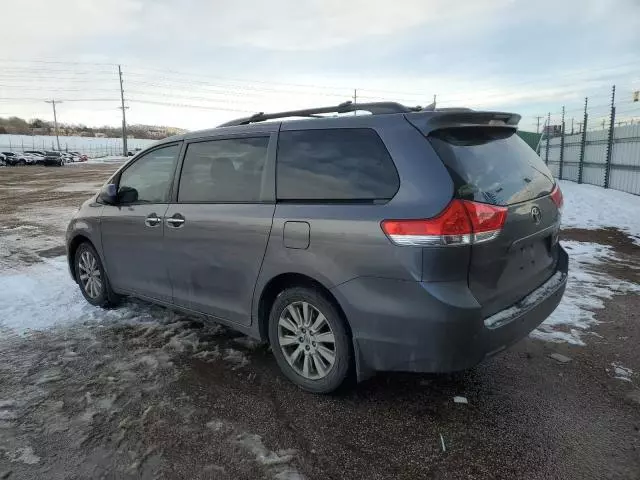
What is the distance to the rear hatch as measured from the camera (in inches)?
107

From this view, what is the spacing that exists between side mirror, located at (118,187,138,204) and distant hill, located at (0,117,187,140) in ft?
330

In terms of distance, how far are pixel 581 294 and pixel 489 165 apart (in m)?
3.17

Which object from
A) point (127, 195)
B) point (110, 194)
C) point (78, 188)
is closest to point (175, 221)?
point (127, 195)

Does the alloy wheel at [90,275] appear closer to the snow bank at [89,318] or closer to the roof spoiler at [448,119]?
the snow bank at [89,318]

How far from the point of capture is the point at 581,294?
530cm

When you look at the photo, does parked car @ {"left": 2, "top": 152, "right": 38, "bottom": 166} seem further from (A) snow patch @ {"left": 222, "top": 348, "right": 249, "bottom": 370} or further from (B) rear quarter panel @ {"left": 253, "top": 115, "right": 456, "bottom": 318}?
(B) rear quarter panel @ {"left": 253, "top": 115, "right": 456, "bottom": 318}

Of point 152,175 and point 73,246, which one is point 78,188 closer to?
point 73,246

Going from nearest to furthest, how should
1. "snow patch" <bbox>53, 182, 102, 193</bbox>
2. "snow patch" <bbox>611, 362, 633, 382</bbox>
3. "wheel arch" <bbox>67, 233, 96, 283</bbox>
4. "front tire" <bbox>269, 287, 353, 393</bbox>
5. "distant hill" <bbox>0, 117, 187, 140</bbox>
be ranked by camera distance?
"front tire" <bbox>269, 287, 353, 393</bbox> → "snow patch" <bbox>611, 362, 633, 382</bbox> → "wheel arch" <bbox>67, 233, 96, 283</bbox> → "snow patch" <bbox>53, 182, 102, 193</bbox> → "distant hill" <bbox>0, 117, 187, 140</bbox>

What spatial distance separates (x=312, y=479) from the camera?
2451 millimetres

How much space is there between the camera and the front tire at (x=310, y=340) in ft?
10.0

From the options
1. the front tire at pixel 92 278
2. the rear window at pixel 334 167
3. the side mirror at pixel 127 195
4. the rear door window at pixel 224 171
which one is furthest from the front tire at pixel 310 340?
the front tire at pixel 92 278

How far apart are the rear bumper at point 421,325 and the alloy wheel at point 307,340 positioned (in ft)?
0.87

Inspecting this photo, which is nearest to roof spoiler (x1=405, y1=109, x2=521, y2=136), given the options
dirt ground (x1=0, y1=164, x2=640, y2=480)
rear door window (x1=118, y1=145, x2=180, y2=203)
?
dirt ground (x1=0, y1=164, x2=640, y2=480)

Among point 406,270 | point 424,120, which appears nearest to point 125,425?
point 406,270
